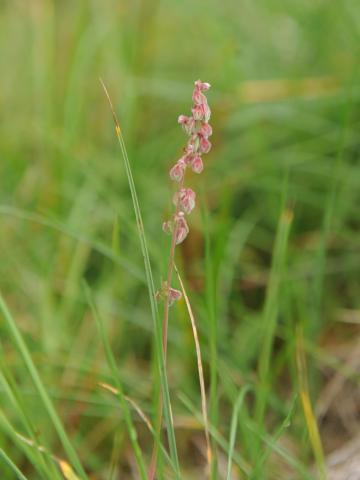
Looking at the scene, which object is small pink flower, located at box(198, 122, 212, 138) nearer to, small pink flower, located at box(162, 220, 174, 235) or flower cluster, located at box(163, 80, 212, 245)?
flower cluster, located at box(163, 80, 212, 245)

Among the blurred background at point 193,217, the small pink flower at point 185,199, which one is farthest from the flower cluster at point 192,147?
the blurred background at point 193,217

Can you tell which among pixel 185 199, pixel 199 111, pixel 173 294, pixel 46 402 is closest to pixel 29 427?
pixel 46 402

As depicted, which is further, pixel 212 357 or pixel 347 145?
pixel 347 145

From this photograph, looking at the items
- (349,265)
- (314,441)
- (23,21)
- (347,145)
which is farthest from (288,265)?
(23,21)

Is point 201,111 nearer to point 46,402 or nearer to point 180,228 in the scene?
point 180,228

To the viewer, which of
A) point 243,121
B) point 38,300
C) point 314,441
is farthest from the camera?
point 243,121

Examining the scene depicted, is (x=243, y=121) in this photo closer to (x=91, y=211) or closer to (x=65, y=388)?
(x=91, y=211)
